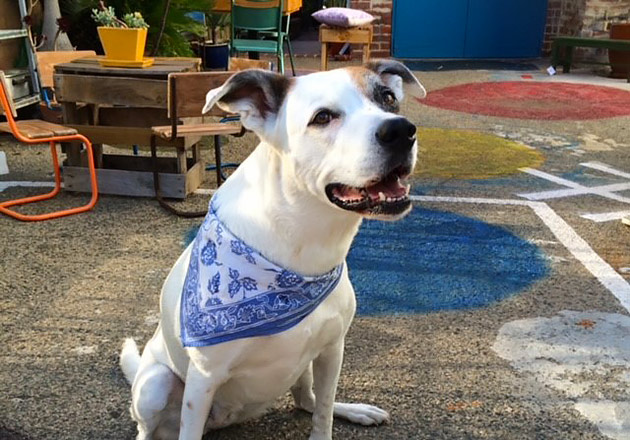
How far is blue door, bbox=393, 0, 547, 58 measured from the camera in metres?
13.7

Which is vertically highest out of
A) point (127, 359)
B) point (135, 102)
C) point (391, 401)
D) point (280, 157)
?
point (280, 157)

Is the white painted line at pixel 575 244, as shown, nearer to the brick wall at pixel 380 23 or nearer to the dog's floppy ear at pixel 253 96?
the dog's floppy ear at pixel 253 96

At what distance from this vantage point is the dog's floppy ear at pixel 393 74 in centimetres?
250

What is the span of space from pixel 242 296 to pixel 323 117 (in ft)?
2.17

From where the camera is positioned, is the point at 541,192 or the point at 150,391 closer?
the point at 150,391

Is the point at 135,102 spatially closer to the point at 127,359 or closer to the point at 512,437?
the point at 127,359

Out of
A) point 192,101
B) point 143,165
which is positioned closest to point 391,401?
point 192,101

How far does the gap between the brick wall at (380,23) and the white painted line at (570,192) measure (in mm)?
8309

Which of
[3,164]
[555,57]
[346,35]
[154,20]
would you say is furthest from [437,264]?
[555,57]

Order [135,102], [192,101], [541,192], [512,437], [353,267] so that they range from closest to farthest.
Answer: [512,437]
[353,267]
[192,101]
[135,102]
[541,192]

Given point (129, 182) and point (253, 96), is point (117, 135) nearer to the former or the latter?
point (129, 182)

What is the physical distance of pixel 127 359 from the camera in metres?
2.96

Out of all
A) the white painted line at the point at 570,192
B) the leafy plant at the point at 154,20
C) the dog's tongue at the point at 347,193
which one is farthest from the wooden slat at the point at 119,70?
the dog's tongue at the point at 347,193

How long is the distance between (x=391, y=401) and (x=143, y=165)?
379cm
